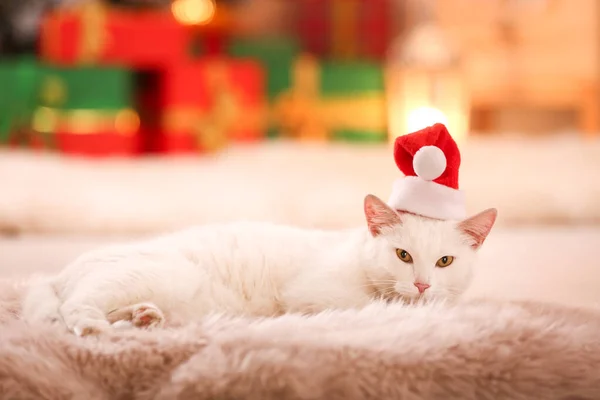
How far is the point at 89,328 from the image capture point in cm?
67

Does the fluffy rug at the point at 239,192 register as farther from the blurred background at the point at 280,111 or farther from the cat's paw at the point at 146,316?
the cat's paw at the point at 146,316

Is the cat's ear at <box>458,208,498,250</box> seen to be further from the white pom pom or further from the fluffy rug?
the fluffy rug

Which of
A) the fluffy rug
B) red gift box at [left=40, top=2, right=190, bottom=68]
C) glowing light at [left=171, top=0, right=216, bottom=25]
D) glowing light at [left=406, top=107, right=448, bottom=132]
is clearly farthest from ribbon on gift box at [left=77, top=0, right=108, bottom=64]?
glowing light at [left=406, top=107, right=448, bottom=132]

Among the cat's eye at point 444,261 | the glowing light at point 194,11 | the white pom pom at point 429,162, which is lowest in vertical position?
the cat's eye at point 444,261

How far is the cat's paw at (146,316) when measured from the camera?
70 centimetres

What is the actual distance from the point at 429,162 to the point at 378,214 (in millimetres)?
81

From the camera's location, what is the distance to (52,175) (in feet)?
5.53

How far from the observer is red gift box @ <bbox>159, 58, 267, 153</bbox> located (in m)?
2.70

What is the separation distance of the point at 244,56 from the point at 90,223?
182cm

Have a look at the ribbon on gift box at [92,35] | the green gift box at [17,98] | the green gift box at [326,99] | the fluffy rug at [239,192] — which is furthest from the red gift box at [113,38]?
the fluffy rug at [239,192]

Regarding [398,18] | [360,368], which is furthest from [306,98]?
[360,368]

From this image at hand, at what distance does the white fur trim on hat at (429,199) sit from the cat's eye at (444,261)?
1.8 inches

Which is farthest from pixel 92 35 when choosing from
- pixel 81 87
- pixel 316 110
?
pixel 316 110

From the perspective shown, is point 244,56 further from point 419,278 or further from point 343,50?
point 419,278
